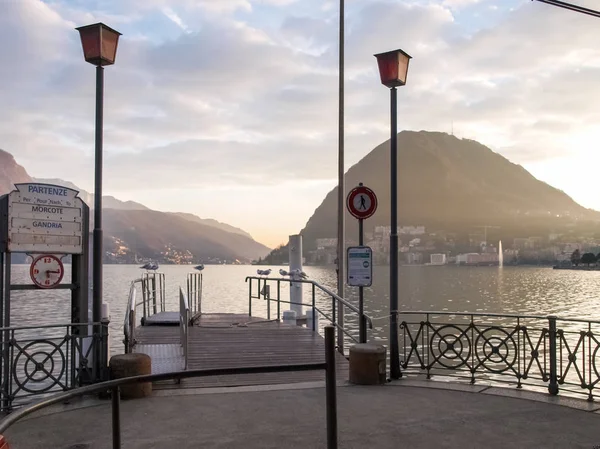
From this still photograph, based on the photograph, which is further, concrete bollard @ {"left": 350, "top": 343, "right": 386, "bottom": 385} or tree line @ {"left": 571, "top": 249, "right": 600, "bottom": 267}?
tree line @ {"left": 571, "top": 249, "right": 600, "bottom": 267}

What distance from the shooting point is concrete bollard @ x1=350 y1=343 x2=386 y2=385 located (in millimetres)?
8695

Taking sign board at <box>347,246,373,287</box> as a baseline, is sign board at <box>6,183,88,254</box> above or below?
above

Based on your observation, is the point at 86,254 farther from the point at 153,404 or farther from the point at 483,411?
the point at 483,411

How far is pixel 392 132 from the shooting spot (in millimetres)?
9742

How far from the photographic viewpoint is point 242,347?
11000 mm

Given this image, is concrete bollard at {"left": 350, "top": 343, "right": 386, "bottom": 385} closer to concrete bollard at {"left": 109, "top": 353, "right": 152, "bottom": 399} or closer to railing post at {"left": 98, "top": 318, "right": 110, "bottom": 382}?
concrete bollard at {"left": 109, "top": 353, "right": 152, "bottom": 399}

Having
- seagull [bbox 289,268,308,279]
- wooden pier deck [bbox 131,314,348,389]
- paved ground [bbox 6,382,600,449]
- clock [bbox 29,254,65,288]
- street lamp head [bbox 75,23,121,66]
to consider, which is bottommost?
paved ground [bbox 6,382,600,449]

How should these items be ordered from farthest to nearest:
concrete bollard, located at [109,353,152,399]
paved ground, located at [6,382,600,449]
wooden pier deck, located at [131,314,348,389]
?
1. wooden pier deck, located at [131,314,348,389]
2. concrete bollard, located at [109,353,152,399]
3. paved ground, located at [6,382,600,449]

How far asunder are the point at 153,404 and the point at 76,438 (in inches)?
56.1

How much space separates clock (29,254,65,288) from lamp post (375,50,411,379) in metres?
5.07

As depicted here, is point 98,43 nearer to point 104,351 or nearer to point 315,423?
point 104,351

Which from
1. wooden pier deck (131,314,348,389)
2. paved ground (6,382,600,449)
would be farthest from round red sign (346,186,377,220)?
paved ground (6,382,600,449)

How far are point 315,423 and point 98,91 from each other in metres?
5.56

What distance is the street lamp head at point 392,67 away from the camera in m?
9.63
